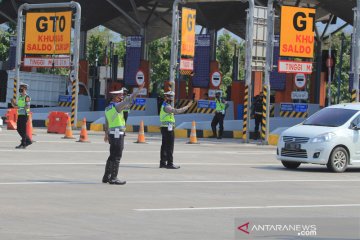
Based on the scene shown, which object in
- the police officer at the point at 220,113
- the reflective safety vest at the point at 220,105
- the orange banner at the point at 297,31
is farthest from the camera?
the reflective safety vest at the point at 220,105

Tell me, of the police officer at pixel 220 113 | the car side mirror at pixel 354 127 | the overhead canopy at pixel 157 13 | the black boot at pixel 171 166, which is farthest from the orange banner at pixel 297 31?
the black boot at pixel 171 166

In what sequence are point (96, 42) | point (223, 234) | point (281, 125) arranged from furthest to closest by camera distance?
point (96, 42), point (281, 125), point (223, 234)

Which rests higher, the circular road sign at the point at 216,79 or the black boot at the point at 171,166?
the circular road sign at the point at 216,79

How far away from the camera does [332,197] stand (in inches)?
691

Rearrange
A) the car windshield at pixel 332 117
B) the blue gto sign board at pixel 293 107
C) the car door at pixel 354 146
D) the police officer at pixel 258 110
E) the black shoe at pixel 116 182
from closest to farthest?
the black shoe at pixel 116 182 → the car door at pixel 354 146 → the car windshield at pixel 332 117 → the police officer at pixel 258 110 → the blue gto sign board at pixel 293 107

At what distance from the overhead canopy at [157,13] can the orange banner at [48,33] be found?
9236 mm

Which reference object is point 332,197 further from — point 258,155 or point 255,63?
point 255,63

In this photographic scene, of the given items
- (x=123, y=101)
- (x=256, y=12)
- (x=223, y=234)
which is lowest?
(x=223, y=234)

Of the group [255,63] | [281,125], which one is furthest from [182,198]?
[281,125]

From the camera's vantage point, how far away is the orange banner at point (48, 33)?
43.8 m

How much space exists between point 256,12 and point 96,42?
3986cm

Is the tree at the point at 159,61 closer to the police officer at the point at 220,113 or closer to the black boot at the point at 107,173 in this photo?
the police officer at the point at 220,113

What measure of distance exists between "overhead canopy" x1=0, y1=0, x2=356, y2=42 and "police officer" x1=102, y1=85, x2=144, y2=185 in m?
29.6

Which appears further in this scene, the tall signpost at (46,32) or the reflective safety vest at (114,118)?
the tall signpost at (46,32)
